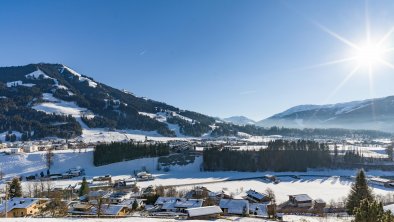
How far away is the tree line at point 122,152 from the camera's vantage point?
123 m

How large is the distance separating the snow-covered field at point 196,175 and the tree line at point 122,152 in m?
2.81

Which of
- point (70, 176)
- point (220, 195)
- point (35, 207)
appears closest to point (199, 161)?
point (70, 176)

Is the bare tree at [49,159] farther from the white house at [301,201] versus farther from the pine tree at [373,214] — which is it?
the pine tree at [373,214]

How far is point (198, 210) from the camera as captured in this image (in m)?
43.8

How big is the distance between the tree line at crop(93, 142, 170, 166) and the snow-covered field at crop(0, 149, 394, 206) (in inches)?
111

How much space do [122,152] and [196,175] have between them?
32.6 meters

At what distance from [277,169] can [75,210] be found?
85.6 meters

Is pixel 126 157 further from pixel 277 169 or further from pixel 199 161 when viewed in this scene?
pixel 277 169


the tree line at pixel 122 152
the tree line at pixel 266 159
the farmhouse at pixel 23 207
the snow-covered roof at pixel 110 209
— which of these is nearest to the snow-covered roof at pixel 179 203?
the snow-covered roof at pixel 110 209

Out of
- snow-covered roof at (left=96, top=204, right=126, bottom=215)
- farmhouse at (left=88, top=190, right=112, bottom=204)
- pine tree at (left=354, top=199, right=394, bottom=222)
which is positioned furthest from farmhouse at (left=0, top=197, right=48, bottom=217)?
pine tree at (left=354, top=199, right=394, bottom=222)

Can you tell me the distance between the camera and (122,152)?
12625 cm

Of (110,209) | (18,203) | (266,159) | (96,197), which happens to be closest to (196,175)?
(266,159)

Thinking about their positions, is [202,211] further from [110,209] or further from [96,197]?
[96,197]

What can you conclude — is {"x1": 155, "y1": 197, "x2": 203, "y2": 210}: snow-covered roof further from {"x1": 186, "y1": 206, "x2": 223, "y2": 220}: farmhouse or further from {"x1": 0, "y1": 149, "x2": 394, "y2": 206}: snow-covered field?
{"x1": 0, "y1": 149, "x2": 394, "y2": 206}: snow-covered field
